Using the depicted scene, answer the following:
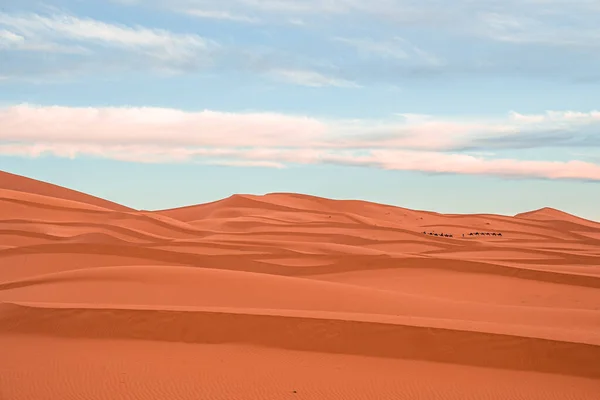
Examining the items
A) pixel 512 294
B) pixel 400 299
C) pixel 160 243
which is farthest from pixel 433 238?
pixel 400 299

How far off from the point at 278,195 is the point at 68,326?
6478cm

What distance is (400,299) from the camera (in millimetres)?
15148

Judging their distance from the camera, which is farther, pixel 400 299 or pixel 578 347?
pixel 400 299

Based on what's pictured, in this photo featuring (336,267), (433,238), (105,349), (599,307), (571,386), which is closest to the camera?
(571,386)

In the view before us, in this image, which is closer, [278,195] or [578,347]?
[578,347]

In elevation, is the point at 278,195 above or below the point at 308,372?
above

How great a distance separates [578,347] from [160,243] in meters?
24.5

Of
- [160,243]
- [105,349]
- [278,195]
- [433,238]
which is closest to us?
[105,349]

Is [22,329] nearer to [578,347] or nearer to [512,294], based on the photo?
[578,347]

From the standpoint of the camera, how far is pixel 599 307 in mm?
17422

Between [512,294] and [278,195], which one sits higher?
[278,195]

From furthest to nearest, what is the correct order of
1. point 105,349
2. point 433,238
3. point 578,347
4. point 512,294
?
point 433,238 < point 512,294 < point 105,349 < point 578,347

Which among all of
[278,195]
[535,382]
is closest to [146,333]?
[535,382]

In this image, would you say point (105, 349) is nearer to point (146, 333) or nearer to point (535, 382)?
point (146, 333)
